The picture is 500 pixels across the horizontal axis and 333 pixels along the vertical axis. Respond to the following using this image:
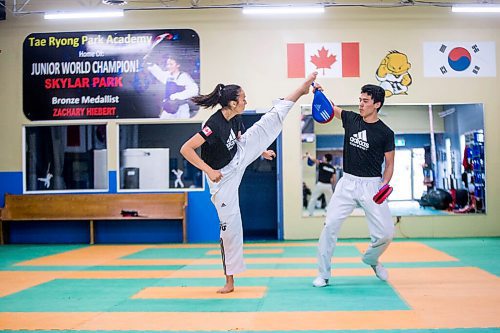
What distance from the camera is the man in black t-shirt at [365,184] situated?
587 cm

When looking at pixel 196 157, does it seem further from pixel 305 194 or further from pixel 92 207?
pixel 92 207

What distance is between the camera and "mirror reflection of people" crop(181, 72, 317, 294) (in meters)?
5.53

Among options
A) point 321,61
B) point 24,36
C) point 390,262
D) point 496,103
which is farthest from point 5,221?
point 496,103

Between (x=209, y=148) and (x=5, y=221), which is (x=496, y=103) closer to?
(x=209, y=148)

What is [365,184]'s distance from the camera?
591cm

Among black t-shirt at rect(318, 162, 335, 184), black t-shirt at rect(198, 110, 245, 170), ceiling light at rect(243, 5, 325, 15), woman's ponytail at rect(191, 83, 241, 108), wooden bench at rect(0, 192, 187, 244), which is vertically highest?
ceiling light at rect(243, 5, 325, 15)

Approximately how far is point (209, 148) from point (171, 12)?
650cm

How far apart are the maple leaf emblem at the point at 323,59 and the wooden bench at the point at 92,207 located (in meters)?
3.34

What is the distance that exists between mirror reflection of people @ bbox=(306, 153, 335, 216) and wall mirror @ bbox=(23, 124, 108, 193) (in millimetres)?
3856

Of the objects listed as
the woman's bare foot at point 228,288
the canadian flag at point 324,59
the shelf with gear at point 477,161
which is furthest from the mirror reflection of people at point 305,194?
the woman's bare foot at point 228,288

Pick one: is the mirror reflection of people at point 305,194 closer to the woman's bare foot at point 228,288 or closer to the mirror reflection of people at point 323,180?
the mirror reflection of people at point 323,180

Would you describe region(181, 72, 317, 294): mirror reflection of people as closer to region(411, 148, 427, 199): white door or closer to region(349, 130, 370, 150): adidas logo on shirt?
region(349, 130, 370, 150): adidas logo on shirt

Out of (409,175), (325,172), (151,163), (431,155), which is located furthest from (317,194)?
(151,163)

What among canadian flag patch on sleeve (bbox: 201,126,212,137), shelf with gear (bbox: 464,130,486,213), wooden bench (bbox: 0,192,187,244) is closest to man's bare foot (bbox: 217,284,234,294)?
canadian flag patch on sleeve (bbox: 201,126,212,137)
